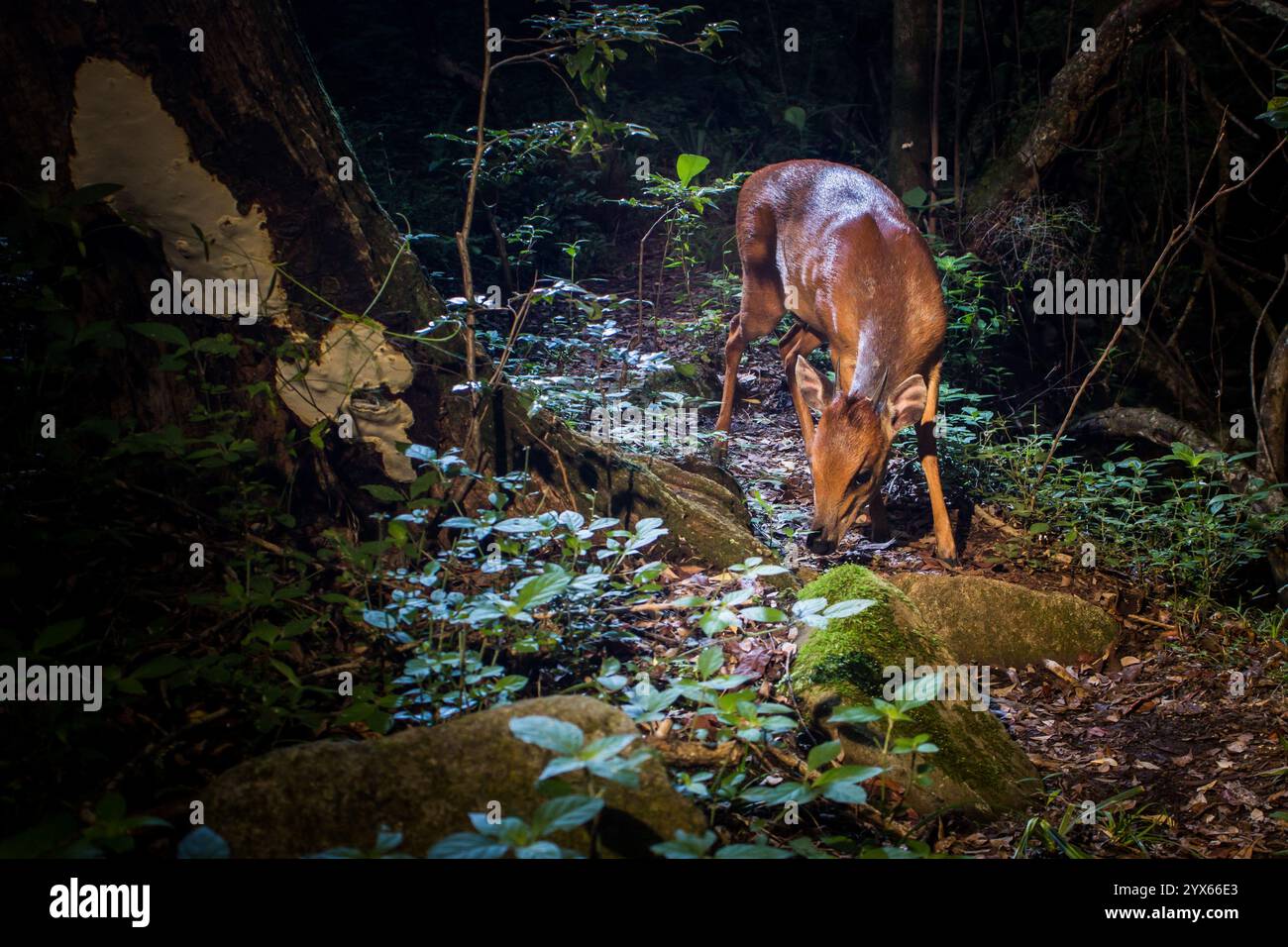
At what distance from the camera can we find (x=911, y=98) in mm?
8023

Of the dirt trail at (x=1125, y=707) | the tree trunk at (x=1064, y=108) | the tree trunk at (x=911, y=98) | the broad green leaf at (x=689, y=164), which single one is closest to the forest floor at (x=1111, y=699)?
the dirt trail at (x=1125, y=707)

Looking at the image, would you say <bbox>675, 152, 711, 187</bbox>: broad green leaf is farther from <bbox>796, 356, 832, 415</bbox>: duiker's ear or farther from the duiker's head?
the duiker's head

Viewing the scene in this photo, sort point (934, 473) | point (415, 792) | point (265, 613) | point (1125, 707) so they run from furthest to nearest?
point (934, 473) < point (1125, 707) < point (265, 613) < point (415, 792)

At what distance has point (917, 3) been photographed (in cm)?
784

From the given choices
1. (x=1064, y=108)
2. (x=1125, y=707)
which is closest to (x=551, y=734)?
(x=1125, y=707)

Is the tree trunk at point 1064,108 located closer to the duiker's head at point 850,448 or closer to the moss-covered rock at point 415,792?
the duiker's head at point 850,448

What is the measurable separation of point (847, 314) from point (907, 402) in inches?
30.2

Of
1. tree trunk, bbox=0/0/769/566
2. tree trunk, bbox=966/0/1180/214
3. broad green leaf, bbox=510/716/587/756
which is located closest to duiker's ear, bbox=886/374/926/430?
tree trunk, bbox=0/0/769/566

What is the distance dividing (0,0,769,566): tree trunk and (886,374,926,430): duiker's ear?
1.96m

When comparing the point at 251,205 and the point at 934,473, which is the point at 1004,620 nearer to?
the point at 934,473

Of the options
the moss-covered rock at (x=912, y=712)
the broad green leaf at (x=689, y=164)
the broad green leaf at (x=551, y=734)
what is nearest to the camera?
the broad green leaf at (x=551, y=734)

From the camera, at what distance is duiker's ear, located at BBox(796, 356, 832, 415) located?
4.70 m

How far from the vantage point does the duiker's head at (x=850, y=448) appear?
14.5 feet

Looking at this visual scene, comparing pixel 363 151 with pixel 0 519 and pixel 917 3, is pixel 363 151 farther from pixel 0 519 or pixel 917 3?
pixel 0 519
